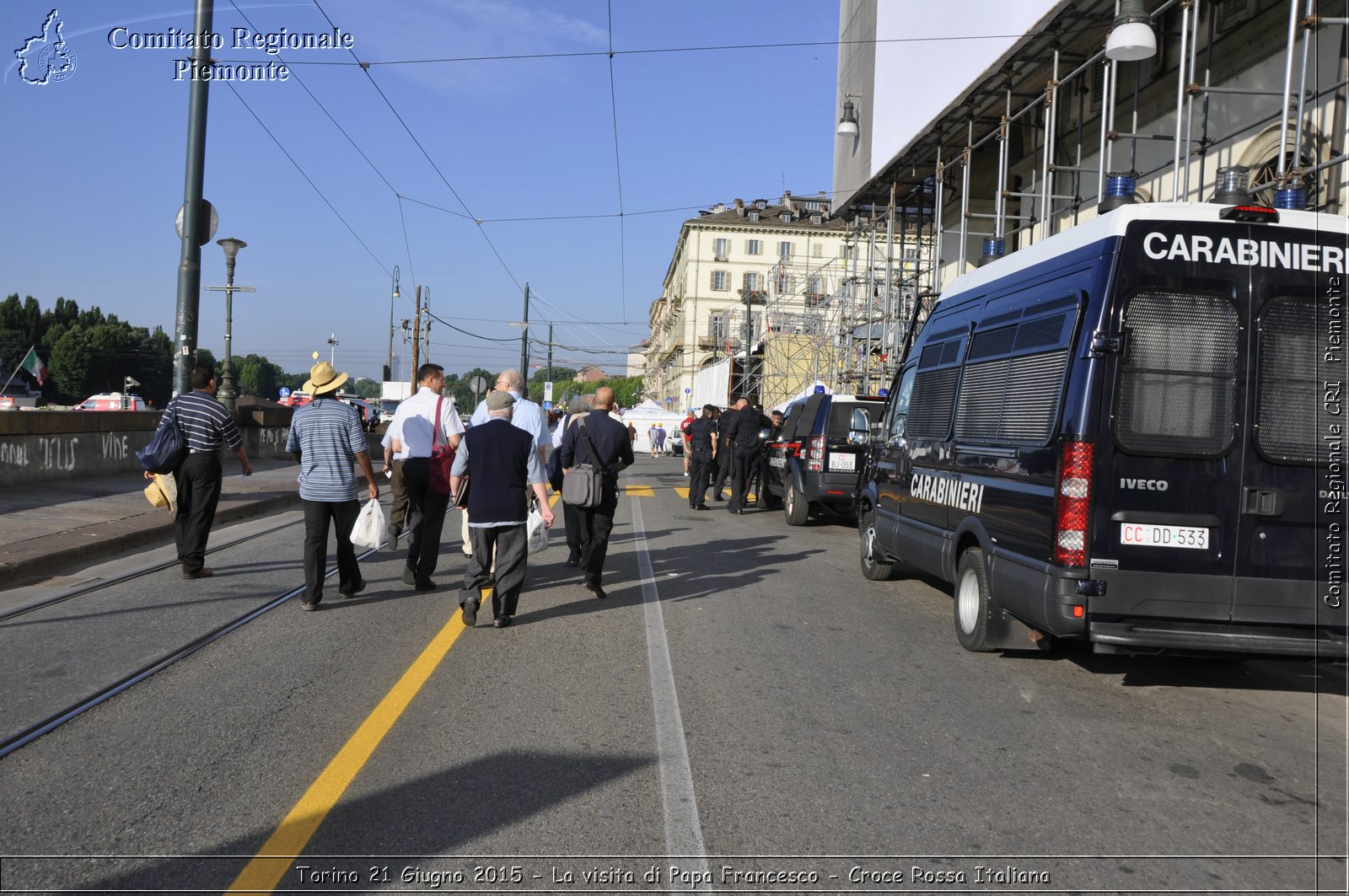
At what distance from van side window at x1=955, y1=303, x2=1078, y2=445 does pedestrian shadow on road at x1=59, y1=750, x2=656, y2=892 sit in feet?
10.3

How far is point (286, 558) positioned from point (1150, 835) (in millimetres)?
8389

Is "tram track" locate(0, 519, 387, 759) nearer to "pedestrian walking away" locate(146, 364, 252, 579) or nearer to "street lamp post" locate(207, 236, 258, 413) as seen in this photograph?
"pedestrian walking away" locate(146, 364, 252, 579)

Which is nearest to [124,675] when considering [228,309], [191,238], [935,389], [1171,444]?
[1171,444]

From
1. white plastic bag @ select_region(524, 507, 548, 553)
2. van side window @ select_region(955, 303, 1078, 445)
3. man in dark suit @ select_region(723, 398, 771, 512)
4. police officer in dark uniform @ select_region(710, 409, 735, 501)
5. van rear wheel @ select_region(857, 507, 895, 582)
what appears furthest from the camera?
police officer in dark uniform @ select_region(710, 409, 735, 501)

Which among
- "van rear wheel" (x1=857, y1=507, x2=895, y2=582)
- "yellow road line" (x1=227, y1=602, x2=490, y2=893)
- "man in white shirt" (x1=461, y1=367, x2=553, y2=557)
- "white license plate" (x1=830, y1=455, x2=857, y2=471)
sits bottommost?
"yellow road line" (x1=227, y1=602, x2=490, y2=893)

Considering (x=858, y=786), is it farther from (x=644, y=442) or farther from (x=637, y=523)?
(x=644, y=442)

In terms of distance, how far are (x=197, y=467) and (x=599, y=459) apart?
325cm

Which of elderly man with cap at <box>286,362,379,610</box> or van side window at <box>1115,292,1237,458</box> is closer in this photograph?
van side window at <box>1115,292,1237,458</box>

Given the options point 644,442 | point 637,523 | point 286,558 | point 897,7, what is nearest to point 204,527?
point 286,558

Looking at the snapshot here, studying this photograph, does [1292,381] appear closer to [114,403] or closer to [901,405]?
[901,405]

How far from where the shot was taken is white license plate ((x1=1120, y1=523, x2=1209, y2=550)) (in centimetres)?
561

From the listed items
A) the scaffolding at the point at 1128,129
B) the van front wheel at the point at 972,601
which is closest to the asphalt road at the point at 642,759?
the van front wheel at the point at 972,601

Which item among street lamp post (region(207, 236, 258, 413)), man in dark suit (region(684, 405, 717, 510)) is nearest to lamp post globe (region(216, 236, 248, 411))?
street lamp post (region(207, 236, 258, 413))

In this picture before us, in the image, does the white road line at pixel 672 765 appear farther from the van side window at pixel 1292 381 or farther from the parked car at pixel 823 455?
the parked car at pixel 823 455
